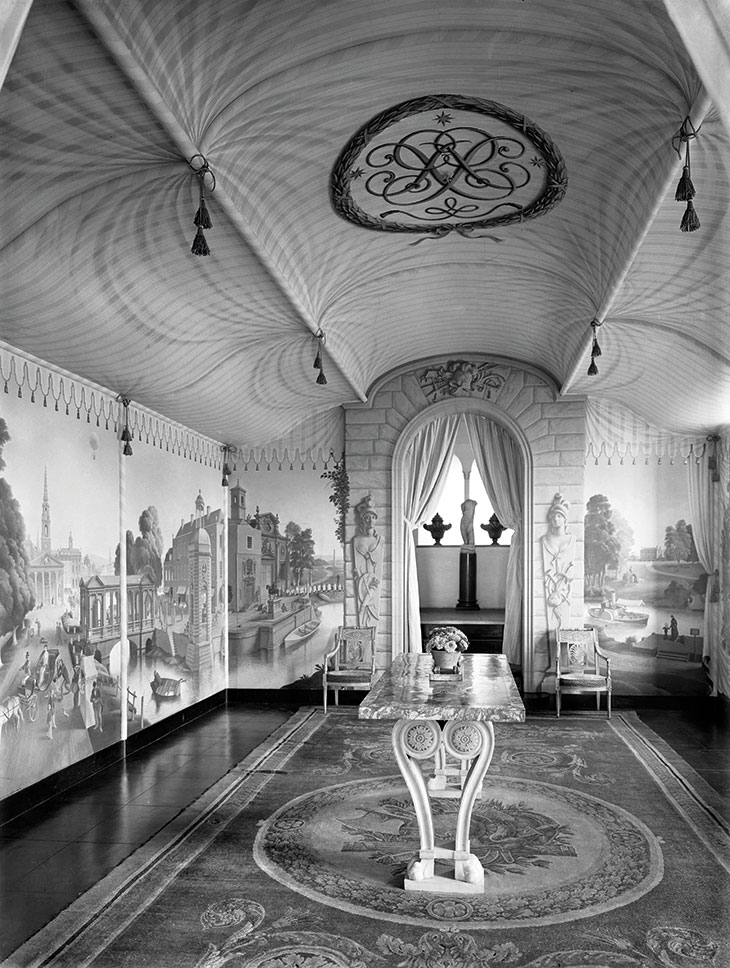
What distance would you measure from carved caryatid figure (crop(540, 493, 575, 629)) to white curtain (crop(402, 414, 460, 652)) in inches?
64.9

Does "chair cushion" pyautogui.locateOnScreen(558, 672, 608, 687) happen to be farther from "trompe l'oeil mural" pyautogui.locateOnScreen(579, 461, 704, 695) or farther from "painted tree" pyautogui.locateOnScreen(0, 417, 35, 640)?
"painted tree" pyautogui.locateOnScreen(0, 417, 35, 640)

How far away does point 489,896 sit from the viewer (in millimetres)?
4680

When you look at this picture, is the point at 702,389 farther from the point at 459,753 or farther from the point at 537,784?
the point at 459,753

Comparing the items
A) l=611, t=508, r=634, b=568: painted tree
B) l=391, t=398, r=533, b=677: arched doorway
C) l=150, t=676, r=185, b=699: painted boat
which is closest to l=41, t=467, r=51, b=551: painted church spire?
l=150, t=676, r=185, b=699: painted boat

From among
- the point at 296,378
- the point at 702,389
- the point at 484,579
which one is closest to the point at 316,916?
the point at 296,378

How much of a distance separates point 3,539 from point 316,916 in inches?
132

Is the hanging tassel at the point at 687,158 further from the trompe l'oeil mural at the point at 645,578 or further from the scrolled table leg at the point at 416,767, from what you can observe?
the trompe l'oeil mural at the point at 645,578

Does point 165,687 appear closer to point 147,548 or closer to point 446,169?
point 147,548

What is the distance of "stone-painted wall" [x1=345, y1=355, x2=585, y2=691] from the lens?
10.6 metres

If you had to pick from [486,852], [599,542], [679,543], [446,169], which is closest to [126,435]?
[446,169]

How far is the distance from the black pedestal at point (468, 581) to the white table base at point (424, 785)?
A: 9.62 m

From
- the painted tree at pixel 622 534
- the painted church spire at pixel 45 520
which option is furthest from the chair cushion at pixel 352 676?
the painted church spire at pixel 45 520

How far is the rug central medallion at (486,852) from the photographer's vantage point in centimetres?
455

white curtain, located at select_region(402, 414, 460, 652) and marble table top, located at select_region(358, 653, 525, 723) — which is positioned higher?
white curtain, located at select_region(402, 414, 460, 652)
